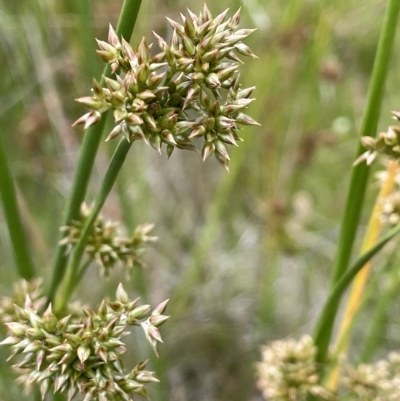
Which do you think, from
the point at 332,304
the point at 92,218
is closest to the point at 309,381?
the point at 332,304

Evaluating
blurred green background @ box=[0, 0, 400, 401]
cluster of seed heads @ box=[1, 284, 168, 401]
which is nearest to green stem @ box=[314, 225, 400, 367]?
cluster of seed heads @ box=[1, 284, 168, 401]

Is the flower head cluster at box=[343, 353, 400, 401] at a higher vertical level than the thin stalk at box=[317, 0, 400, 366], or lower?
lower

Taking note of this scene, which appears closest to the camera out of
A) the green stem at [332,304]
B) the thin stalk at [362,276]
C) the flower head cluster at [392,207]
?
the green stem at [332,304]

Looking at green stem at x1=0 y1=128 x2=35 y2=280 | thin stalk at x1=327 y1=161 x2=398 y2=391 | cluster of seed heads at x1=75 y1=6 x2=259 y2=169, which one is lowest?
thin stalk at x1=327 y1=161 x2=398 y2=391

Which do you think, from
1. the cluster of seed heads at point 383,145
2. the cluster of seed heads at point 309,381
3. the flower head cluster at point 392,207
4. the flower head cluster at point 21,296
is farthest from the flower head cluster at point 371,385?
the flower head cluster at point 21,296

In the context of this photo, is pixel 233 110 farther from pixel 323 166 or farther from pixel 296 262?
pixel 323 166

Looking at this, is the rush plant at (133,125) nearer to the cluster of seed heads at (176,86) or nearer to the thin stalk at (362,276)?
the cluster of seed heads at (176,86)

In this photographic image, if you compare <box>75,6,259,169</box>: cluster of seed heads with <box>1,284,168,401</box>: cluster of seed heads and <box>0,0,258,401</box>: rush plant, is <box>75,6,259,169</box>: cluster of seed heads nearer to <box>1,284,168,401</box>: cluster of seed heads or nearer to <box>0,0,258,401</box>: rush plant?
<box>0,0,258,401</box>: rush plant
